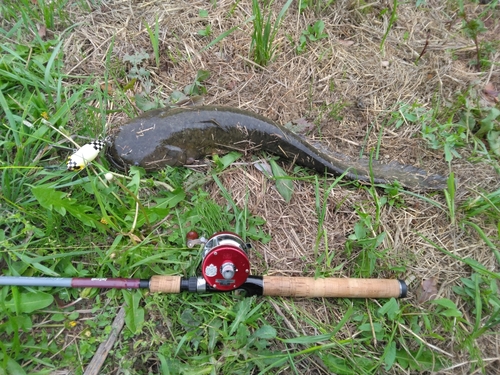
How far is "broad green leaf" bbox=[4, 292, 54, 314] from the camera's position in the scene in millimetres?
2074

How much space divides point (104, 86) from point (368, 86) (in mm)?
2502

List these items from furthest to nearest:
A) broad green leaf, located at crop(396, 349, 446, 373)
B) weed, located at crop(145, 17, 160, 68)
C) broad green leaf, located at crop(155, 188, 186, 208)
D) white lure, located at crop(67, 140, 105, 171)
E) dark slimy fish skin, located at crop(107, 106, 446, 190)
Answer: weed, located at crop(145, 17, 160, 68), dark slimy fish skin, located at crop(107, 106, 446, 190), broad green leaf, located at crop(155, 188, 186, 208), white lure, located at crop(67, 140, 105, 171), broad green leaf, located at crop(396, 349, 446, 373)

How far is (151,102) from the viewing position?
2.89m

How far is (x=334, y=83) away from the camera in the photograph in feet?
10.5

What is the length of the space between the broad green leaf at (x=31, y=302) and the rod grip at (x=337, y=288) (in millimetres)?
1435

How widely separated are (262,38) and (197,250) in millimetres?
1993

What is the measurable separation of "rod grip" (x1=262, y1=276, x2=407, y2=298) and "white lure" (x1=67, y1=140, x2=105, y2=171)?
1.52m

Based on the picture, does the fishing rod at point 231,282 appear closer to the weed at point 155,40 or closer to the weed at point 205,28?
the weed at point 155,40

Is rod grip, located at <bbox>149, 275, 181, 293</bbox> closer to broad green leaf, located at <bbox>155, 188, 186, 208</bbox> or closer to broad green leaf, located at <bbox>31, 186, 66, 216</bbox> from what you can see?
broad green leaf, located at <bbox>155, 188, 186, 208</bbox>

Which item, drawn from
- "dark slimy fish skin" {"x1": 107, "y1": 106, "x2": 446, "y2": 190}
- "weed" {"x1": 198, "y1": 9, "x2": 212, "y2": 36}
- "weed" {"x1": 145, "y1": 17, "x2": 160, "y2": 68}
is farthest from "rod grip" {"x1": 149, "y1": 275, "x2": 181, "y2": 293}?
"weed" {"x1": 198, "y1": 9, "x2": 212, "y2": 36}

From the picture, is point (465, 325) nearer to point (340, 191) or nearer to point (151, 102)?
point (340, 191)

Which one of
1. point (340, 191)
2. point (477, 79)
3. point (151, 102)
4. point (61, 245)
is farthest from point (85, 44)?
point (477, 79)

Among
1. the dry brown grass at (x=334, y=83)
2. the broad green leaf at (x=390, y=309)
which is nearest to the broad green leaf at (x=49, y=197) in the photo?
the dry brown grass at (x=334, y=83)

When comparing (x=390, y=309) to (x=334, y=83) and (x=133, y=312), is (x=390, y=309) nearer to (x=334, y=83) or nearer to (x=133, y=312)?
(x=133, y=312)
